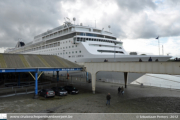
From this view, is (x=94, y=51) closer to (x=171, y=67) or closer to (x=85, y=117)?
(x=171, y=67)

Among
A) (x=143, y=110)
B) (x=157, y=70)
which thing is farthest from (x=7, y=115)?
(x=157, y=70)

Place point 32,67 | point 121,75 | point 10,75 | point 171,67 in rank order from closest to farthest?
point 171,67, point 32,67, point 121,75, point 10,75

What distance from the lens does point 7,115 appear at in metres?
9.78

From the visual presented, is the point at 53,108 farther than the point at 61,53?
No

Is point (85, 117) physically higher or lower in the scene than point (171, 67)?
lower

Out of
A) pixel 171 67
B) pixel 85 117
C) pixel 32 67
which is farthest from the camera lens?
pixel 32 67

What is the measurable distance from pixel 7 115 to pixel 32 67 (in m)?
7.51

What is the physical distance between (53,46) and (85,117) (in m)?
37.3

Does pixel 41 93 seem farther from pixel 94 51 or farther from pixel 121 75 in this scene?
pixel 121 75

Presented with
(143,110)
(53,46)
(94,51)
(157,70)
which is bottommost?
(143,110)

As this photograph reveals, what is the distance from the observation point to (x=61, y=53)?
37.6 metres

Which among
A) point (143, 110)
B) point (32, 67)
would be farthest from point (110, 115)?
→ point (32, 67)

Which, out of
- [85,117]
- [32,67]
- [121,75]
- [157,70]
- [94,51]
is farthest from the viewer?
[121,75]

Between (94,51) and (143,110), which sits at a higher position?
(94,51)
